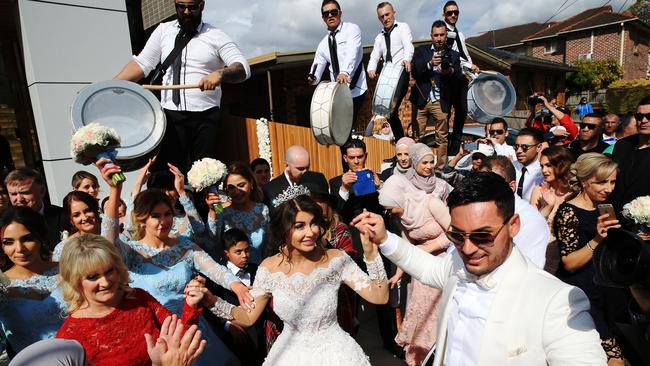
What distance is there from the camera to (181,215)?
370 cm

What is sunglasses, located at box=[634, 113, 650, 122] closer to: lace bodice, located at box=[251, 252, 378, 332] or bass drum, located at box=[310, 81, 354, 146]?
bass drum, located at box=[310, 81, 354, 146]

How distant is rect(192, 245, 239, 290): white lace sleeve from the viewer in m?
2.89

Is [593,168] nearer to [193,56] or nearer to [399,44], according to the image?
[399,44]

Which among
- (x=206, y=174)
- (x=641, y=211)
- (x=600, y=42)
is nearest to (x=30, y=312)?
(x=206, y=174)

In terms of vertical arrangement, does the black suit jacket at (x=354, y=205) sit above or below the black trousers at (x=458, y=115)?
below

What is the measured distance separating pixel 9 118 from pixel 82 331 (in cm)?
882

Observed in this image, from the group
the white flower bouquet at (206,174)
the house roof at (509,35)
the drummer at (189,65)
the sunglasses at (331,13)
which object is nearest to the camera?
the white flower bouquet at (206,174)

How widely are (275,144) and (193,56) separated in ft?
13.8

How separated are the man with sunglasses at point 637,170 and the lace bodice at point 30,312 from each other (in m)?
4.46

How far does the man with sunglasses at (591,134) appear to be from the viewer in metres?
4.91

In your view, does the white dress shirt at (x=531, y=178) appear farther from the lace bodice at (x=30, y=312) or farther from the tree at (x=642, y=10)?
the tree at (x=642, y=10)

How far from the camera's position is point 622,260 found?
145 cm

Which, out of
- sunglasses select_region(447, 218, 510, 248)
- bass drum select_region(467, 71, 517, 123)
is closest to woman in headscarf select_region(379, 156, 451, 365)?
sunglasses select_region(447, 218, 510, 248)

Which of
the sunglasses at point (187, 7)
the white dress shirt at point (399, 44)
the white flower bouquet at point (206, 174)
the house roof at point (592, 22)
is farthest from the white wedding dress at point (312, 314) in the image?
the house roof at point (592, 22)
